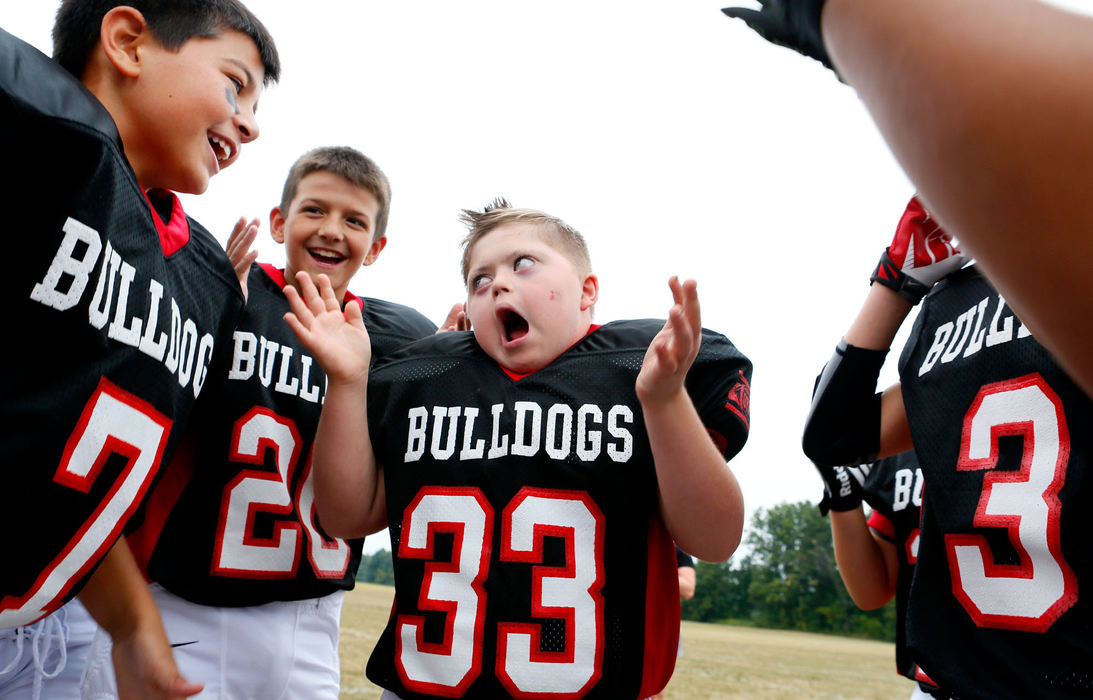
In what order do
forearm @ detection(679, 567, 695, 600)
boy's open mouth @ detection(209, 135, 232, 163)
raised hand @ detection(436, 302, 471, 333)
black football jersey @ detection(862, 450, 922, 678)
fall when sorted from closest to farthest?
boy's open mouth @ detection(209, 135, 232, 163), raised hand @ detection(436, 302, 471, 333), black football jersey @ detection(862, 450, 922, 678), forearm @ detection(679, 567, 695, 600)

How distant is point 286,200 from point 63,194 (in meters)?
1.72

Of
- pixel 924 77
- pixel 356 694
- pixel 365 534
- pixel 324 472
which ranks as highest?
pixel 924 77

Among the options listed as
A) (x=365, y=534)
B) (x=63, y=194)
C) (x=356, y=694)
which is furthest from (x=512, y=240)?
(x=356, y=694)

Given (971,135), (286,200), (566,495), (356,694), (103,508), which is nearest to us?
(971,135)

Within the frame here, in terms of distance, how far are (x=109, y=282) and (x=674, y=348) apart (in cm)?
123

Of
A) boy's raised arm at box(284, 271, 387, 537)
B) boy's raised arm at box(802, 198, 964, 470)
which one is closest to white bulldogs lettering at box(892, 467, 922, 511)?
boy's raised arm at box(802, 198, 964, 470)

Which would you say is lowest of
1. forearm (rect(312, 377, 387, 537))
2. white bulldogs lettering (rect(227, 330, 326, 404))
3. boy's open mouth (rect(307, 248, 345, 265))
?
forearm (rect(312, 377, 387, 537))

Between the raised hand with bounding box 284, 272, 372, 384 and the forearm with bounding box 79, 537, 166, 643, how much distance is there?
756 mm

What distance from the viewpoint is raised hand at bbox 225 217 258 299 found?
242 centimetres

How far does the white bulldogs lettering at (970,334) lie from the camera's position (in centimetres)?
159

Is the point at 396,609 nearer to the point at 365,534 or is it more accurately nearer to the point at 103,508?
the point at 365,534

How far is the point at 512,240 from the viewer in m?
2.18

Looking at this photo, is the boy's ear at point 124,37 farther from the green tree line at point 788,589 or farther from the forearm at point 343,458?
the green tree line at point 788,589

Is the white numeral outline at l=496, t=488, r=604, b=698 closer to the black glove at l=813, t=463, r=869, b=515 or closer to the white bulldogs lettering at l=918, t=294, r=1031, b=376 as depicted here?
the white bulldogs lettering at l=918, t=294, r=1031, b=376
